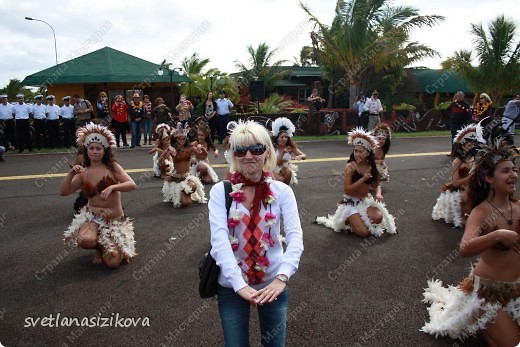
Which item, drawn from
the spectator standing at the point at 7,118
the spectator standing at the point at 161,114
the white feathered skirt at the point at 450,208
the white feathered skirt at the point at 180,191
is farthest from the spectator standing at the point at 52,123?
the white feathered skirt at the point at 450,208

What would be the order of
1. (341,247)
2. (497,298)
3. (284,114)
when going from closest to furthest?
(497,298) → (341,247) → (284,114)

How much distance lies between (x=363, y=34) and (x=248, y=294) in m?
20.2

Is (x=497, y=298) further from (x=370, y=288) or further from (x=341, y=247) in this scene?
(x=341, y=247)

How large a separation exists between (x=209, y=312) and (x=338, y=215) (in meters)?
2.84

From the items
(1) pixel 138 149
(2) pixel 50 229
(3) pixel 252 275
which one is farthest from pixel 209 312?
(1) pixel 138 149

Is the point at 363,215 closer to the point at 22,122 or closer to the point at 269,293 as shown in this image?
the point at 269,293

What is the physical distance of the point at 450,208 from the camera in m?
6.10

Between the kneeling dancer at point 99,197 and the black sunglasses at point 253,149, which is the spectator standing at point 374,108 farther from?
the black sunglasses at point 253,149

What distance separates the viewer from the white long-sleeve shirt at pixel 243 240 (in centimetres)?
228

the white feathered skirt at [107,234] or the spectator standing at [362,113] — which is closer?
the white feathered skirt at [107,234]

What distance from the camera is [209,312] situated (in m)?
3.68

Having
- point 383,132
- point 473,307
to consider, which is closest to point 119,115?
point 383,132

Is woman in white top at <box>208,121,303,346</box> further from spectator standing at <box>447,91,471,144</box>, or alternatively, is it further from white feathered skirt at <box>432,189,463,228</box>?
spectator standing at <box>447,91,471,144</box>

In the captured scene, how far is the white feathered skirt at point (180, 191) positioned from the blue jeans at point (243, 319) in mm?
5002
